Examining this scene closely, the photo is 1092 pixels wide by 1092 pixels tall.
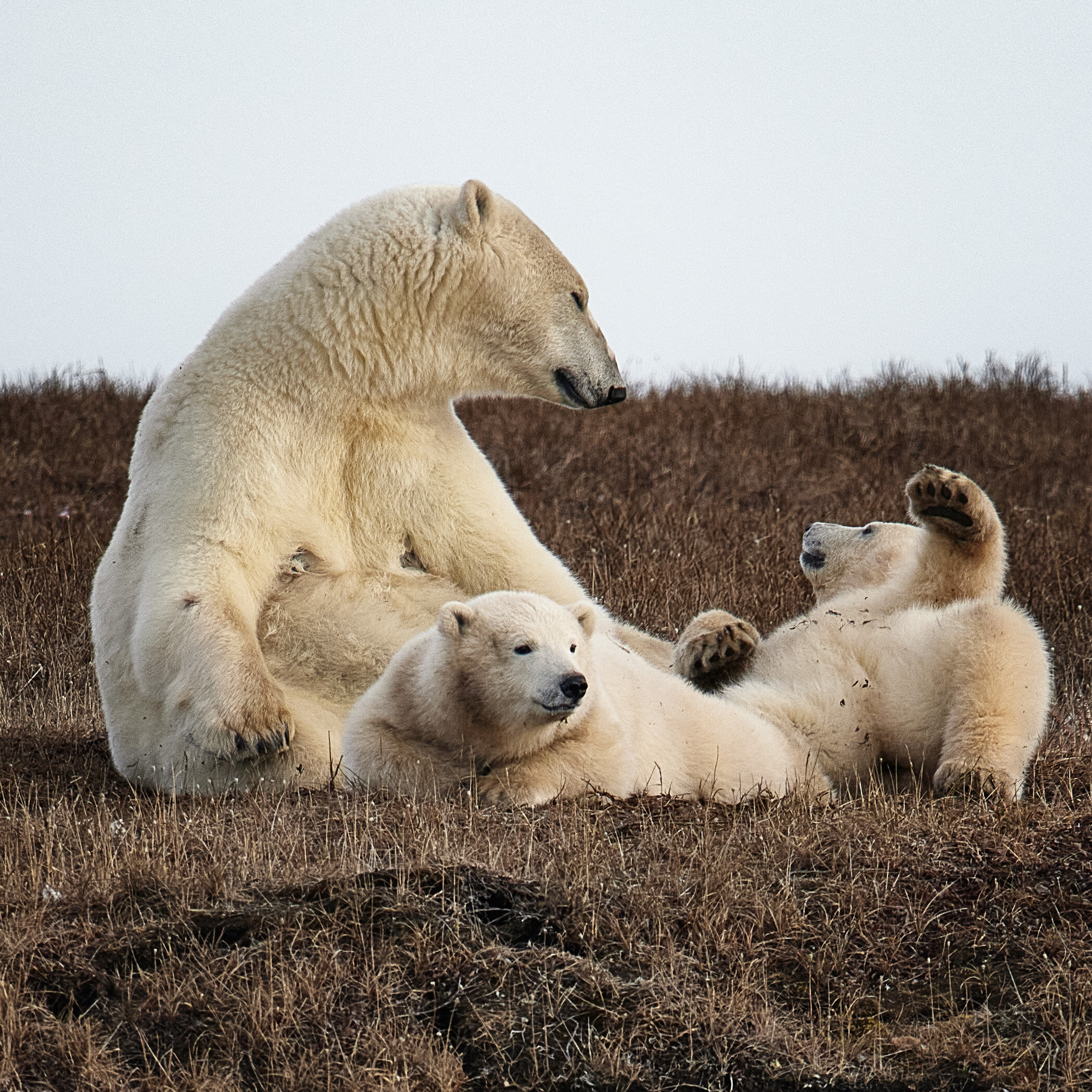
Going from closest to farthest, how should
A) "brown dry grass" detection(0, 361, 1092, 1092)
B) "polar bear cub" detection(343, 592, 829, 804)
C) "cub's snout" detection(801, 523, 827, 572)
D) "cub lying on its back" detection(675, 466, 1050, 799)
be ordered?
"brown dry grass" detection(0, 361, 1092, 1092) → "polar bear cub" detection(343, 592, 829, 804) → "cub lying on its back" detection(675, 466, 1050, 799) → "cub's snout" detection(801, 523, 827, 572)

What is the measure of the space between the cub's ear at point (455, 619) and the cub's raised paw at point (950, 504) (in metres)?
1.73

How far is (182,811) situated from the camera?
4.27 metres

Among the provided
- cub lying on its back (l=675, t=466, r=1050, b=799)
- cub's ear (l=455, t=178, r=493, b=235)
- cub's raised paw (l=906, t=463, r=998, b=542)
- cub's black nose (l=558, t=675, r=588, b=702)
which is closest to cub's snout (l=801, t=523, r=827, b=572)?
cub lying on its back (l=675, t=466, r=1050, b=799)

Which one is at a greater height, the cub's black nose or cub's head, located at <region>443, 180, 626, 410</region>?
cub's head, located at <region>443, 180, 626, 410</region>

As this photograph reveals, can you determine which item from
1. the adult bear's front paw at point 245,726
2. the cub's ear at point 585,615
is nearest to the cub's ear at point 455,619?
the cub's ear at point 585,615

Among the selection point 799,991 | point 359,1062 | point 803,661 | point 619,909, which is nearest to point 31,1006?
point 359,1062

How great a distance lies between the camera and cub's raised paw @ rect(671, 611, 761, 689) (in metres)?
5.36

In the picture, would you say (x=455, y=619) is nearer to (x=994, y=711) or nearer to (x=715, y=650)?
(x=715, y=650)

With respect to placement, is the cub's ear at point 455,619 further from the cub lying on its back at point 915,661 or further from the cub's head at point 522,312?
the cub lying on its back at point 915,661

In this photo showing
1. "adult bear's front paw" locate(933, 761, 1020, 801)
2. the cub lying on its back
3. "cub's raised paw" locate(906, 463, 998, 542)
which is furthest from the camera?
"cub's raised paw" locate(906, 463, 998, 542)

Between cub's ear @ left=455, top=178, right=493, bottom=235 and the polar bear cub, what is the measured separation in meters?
1.45

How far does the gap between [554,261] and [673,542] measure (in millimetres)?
5613

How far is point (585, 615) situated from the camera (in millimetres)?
4281

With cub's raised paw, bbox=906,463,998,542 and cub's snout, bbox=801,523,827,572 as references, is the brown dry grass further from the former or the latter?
A: cub's snout, bbox=801,523,827,572
